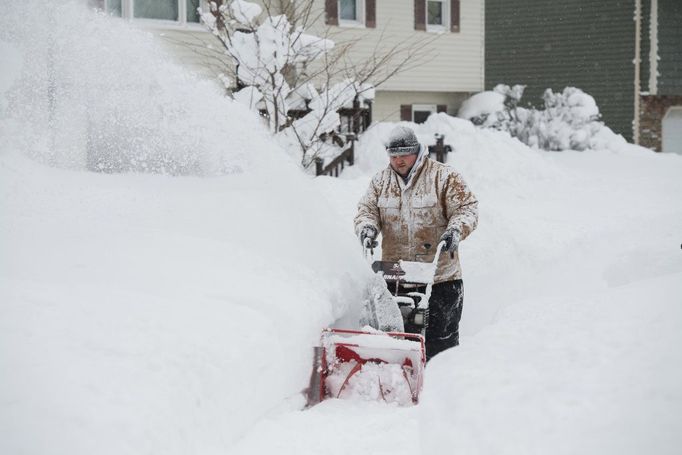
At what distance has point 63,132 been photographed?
5219mm

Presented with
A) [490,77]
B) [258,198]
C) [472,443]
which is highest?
[490,77]

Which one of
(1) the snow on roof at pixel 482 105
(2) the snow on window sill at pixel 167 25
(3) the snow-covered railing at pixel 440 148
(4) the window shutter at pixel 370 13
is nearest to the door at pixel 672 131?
(1) the snow on roof at pixel 482 105

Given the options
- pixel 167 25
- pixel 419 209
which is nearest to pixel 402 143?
pixel 419 209

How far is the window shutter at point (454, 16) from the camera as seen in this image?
19.7m

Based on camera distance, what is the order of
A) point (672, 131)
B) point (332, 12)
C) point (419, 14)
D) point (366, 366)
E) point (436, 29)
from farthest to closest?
point (672, 131) < point (436, 29) < point (419, 14) < point (332, 12) < point (366, 366)

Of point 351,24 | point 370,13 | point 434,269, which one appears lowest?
point 434,269

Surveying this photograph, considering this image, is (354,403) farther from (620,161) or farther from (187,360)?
(620,161)

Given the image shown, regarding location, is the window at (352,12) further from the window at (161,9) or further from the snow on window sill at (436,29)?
the window at (161,9)

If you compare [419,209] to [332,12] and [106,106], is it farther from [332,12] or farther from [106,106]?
[332,12]

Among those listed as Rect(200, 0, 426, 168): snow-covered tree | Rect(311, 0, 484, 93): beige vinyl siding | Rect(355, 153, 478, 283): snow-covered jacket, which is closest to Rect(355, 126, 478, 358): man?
Rect(355, 153, 478, 283): snow-covered jacket

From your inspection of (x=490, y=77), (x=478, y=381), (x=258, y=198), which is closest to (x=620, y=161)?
(x=490, y=77)

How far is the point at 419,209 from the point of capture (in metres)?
5.62

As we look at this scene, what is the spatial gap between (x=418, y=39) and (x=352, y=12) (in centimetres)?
188

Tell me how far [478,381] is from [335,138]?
40.2ft
